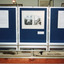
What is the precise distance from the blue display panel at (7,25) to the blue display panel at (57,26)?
71cm

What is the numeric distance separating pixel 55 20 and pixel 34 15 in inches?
15.9

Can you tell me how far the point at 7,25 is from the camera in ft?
7.14

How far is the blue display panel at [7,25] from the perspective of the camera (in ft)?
7.09

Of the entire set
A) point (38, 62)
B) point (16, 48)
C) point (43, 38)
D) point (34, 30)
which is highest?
point (34, 30)

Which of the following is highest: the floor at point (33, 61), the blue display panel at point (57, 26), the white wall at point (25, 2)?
the white wall at point (25, 2)

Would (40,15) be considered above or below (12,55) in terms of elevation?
above

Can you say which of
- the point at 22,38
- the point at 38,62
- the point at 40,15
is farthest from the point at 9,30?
the point at 38,62

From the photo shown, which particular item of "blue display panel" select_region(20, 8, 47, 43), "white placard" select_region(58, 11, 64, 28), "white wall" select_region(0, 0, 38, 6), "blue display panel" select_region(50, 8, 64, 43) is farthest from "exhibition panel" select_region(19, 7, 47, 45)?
"white wall" select_region(0, 0, 38, 6)

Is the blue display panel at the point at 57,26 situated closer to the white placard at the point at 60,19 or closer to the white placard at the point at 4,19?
the white placard at the point at 60,19

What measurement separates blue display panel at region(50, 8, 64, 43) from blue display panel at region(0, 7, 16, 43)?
0.71 m

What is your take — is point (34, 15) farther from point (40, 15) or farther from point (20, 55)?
point (20, 55)

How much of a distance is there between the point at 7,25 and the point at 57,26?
93 centimetres

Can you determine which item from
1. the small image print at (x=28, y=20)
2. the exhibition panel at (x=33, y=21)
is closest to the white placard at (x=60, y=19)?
the exhibition panel at (x=33, y=21)

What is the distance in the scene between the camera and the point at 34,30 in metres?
2.19
